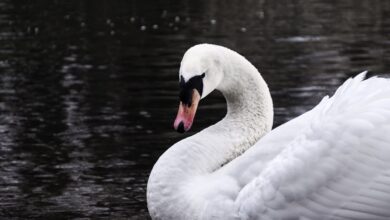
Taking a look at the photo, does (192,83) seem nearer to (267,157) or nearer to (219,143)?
(219,143)

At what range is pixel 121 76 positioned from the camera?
1805 centimetres

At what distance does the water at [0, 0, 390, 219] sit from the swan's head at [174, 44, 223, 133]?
9.33 ft

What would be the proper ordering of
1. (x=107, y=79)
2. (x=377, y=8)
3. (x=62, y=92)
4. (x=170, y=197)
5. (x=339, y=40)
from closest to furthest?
(x=170, y=197), (x=62, y=92), (x=107, y=79), (x=339, y=40), (x=377, y=8)

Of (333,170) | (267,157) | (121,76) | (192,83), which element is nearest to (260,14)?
(121,76)

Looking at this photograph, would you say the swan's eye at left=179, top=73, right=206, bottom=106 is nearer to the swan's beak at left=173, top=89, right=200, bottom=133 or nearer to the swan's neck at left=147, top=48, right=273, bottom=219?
the swan's beak at left=173, top=89, right=200, bottom=133

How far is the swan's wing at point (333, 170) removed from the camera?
5684 mm

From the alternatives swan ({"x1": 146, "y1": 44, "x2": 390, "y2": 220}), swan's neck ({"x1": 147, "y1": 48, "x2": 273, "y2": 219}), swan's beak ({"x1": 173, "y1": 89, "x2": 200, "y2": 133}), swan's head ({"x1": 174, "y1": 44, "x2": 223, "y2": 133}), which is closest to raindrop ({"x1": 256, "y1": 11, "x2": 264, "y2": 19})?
swan's neck ({"x1": 147, "y1": 48, "x2": 273, "y2": 219})

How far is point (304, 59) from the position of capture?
762 inches

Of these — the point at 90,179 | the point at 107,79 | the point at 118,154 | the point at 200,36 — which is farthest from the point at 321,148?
the point at 200,36

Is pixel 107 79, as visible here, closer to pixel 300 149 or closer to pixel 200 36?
pixel 200 36

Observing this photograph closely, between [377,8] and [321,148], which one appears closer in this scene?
[321,148]

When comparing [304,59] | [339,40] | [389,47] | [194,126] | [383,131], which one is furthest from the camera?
[339,40]

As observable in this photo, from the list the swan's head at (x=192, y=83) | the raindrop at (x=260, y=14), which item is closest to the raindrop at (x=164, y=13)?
the raindrop at (x=260, y=14)

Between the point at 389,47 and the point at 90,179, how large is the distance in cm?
1194
